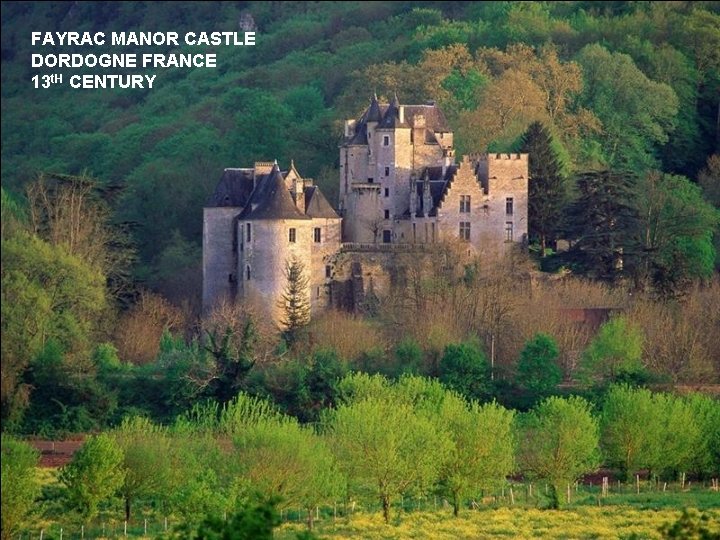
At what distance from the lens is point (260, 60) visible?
14300 centimetres

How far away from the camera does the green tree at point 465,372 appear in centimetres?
7825

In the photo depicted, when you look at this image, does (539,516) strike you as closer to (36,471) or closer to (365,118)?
(36,471)

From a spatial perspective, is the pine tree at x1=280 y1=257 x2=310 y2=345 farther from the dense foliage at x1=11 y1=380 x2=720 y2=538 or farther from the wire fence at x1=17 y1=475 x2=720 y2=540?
the wire fence at x1=17 y1=475 x2=720 y2=540

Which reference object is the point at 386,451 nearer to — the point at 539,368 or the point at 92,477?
the point at 92,477

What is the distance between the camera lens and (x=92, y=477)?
2486 inches

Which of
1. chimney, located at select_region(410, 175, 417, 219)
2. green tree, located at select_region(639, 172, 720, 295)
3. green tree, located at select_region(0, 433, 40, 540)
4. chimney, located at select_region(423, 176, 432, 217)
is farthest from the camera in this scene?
chimney, located at select_region(410, 175, 417, 219)

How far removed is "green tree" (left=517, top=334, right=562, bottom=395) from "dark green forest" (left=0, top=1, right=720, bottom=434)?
0.13 m

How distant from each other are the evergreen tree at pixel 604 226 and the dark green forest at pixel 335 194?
0.35 ft

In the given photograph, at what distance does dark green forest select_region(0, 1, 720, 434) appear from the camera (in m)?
78.3

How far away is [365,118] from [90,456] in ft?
91.5

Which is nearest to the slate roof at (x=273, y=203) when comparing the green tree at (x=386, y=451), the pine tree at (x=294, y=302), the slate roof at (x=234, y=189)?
the slate roof at (x=234, y=189)

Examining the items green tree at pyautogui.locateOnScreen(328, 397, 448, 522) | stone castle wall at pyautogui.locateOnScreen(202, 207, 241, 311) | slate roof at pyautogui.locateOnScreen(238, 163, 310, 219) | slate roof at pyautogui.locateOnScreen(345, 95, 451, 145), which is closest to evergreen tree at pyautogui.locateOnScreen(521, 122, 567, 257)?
slate roof at pyautogui.locateOnScreen(345, 95, 451, 145)

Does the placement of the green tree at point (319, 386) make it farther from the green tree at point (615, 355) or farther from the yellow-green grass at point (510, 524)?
the yellow-green grass at point (510, 524)

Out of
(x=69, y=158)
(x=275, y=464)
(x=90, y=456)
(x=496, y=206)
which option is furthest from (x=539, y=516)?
(x=69, y=158)
